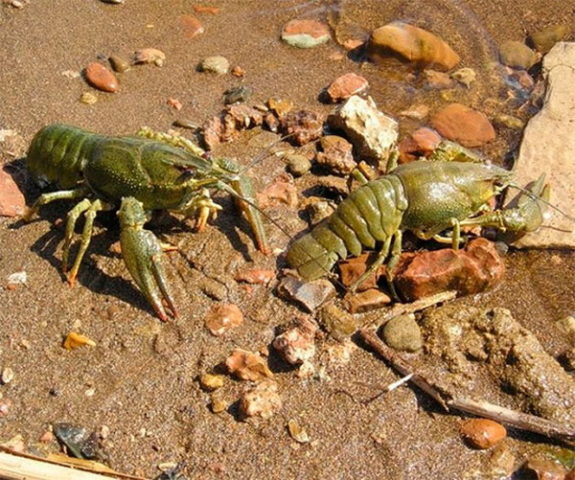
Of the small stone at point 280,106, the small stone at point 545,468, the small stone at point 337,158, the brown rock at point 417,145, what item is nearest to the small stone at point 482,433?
the small stone at point 545,468

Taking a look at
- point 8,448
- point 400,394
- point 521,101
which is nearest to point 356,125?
point 521,101

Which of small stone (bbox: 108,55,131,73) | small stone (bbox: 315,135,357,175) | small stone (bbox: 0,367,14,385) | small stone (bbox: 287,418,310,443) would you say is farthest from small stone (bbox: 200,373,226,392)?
small stone (bbox: 108,55,131,73)

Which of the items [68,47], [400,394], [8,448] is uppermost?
[68,47]

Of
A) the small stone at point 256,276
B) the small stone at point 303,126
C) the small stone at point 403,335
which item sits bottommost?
the small stone at point 403,335

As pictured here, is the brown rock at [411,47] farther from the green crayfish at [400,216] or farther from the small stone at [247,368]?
the small stone at [247,368]

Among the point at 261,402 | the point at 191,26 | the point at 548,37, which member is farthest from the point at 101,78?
the point at 548,37

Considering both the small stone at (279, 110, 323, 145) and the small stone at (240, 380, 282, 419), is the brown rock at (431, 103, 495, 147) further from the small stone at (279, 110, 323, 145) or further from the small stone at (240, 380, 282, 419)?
the small stone at (240, 380, 282, 419)

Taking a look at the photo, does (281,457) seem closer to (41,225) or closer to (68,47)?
(41,225)
